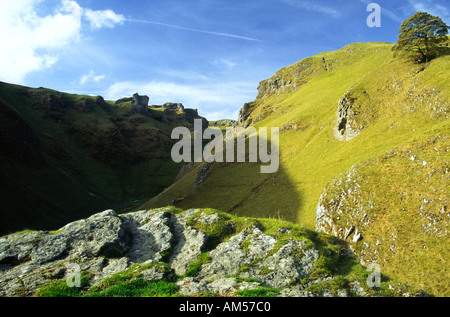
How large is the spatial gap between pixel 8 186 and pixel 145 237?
110454 mm

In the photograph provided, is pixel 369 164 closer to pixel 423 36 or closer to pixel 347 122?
pixel 347 122

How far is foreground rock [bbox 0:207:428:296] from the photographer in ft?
45.9

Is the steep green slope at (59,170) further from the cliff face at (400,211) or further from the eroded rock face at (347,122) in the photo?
the eroded rock face at (347,122)

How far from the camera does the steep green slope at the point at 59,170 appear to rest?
97.9m

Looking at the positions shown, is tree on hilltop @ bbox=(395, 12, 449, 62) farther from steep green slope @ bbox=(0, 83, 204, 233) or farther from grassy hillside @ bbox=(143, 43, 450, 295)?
steep green slope @ bbox=(0, 83, 204, 233)

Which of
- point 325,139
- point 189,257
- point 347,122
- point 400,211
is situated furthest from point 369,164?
point 325,139

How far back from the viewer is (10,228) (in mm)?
80500

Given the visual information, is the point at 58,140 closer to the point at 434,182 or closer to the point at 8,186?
the point at 8,186

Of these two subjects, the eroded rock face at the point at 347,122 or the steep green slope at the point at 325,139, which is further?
the eroded rock face at the point at 347,122

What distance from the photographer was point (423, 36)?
60.3 m

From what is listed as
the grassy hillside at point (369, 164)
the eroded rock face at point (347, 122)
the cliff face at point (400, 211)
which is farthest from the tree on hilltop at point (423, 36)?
the cliff face at point (400, 211)

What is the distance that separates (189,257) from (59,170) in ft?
486

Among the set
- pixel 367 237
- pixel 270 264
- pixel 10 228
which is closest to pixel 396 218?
pixel 367 237

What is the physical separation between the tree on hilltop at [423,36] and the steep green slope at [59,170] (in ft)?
429
